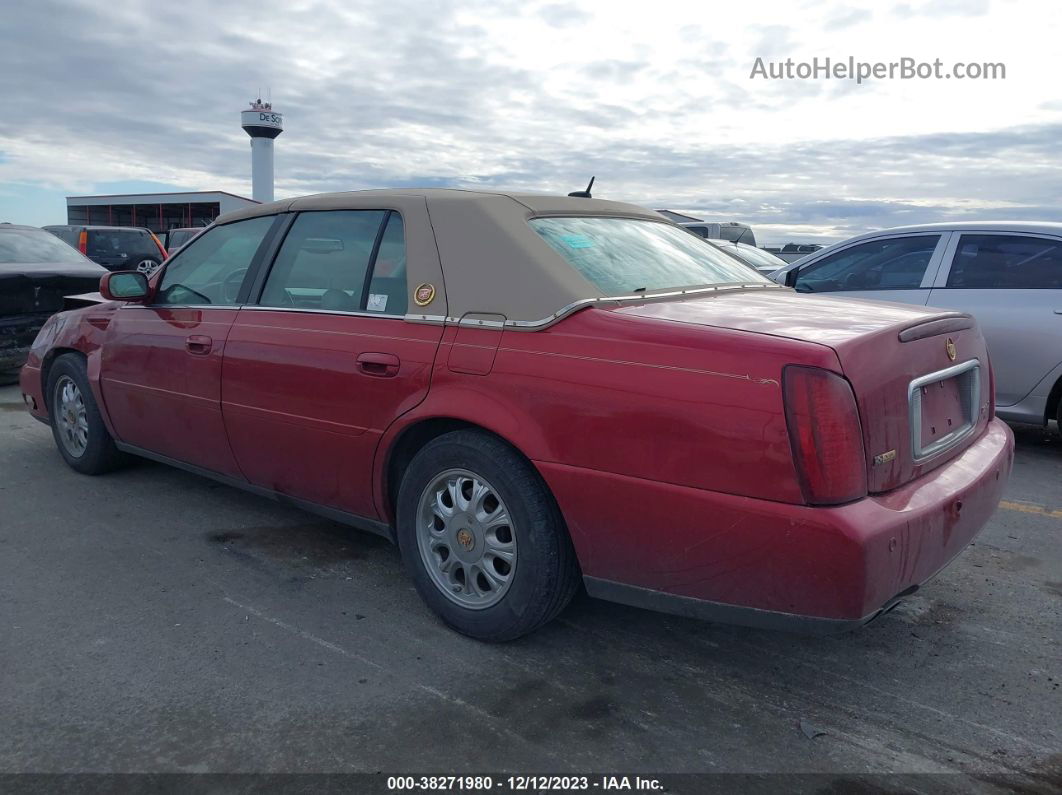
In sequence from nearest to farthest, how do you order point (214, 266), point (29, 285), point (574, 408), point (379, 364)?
point (574, 408) → point (379, 364) → point (214, 266) → point (29, 285)

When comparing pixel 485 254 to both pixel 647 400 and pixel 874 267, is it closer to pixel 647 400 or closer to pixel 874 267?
pixel 647 400

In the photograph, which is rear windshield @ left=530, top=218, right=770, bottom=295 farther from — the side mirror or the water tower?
the water tower

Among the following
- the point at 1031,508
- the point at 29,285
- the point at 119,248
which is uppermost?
the point at 119,248

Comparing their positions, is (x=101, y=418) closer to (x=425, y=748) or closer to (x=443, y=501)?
Answer: (x=443, y=501)

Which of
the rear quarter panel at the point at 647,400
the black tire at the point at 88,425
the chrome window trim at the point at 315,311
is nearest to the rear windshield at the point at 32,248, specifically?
the black tire at the point at 88,425

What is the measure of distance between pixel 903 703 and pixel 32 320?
8.26 meters

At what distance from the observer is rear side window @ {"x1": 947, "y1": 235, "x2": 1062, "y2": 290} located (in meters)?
6.08

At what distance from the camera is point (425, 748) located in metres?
2.59

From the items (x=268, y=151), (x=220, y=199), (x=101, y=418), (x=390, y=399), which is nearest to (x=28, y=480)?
(x=101, y=418)

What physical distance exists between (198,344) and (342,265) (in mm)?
970

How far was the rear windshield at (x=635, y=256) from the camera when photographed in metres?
3.28

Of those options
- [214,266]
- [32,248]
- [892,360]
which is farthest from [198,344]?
[32,248]

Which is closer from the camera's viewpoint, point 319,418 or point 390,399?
point 390,399

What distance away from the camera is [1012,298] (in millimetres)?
6098
